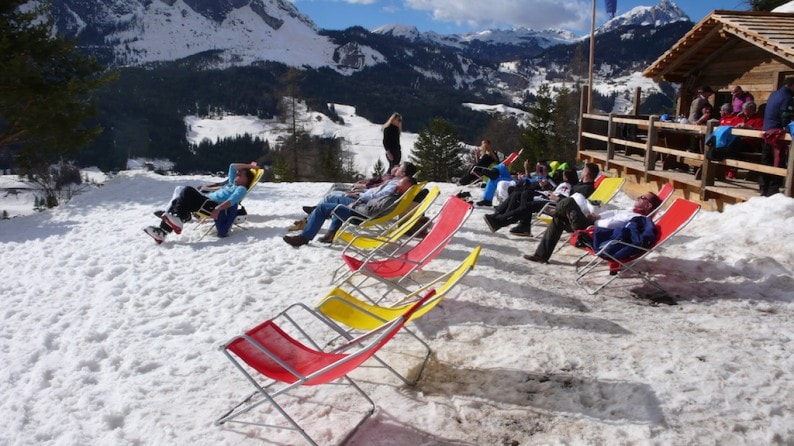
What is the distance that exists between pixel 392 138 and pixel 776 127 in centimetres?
540

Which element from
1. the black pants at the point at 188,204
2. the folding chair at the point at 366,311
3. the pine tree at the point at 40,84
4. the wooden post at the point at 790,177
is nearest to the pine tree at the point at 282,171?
the pine tree at the point at 40,84

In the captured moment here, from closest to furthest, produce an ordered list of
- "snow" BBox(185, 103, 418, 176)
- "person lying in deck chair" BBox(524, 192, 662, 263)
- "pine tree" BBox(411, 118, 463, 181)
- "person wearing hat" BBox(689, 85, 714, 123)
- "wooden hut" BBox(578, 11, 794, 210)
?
"person lying in deck chair" BBox(524, 192, 662, 263)
"wooden hut" BBox(578, 11, 794, 210)
"person wearing hat" BBox(689, 85, 714, 123)
"pine tree" BBox(411, 118, 463, 181)
"snow" BBox(185, 103, 418, 176)

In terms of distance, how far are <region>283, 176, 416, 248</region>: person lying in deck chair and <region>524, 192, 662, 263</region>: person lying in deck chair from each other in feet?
5.44

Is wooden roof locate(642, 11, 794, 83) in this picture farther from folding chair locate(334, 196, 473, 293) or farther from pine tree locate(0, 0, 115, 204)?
pine tree locate(0, 0, 115, 204)

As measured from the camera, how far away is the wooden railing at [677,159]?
6.92 meters

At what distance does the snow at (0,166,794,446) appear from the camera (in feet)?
9.20

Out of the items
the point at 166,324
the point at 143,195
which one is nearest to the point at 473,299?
the point at 166,324

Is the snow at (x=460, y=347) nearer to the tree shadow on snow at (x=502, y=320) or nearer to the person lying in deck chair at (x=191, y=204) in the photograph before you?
the tree shadow on snow at (x=502, y=320)

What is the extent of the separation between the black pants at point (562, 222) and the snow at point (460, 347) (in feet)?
0.72

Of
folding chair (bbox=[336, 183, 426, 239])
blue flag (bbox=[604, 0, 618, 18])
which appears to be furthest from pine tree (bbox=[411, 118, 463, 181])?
folding chair (bbox=[336, 183, 426, 239])

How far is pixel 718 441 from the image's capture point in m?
2.59

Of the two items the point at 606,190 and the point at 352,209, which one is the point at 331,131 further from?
the point at 352,209

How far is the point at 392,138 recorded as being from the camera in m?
9.07

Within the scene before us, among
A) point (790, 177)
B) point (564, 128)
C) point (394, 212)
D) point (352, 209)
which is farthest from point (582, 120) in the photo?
point (564, 128)
